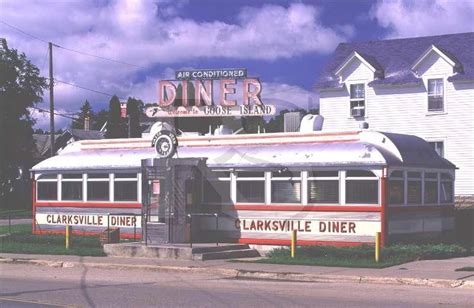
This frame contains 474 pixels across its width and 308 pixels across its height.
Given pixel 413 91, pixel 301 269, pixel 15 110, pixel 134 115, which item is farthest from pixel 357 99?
pixel 134 115

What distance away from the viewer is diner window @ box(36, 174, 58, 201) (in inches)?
→ 1113

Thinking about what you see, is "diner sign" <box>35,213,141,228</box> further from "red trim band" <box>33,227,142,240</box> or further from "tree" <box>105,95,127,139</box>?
"tree" <box>105,95,127,139</box>

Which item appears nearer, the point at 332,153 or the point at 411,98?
the point at 332,153

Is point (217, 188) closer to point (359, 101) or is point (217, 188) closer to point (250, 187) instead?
point (250, 187)

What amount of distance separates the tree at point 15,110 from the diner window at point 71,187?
3175 cm

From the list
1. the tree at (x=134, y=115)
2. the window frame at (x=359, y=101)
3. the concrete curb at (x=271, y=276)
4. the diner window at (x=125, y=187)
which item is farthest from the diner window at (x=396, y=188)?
the tree at (x=134, y=115)

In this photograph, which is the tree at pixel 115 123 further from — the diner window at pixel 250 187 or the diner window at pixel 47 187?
the diner window at pixel 250 187

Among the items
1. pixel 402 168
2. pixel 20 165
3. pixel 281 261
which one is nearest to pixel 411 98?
pixel 402 168

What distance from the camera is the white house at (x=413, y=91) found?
111 ft

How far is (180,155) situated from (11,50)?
41.2m

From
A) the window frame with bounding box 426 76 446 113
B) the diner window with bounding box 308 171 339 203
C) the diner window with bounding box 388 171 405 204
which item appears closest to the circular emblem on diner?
the diner window with bounding box 308 171 339 203

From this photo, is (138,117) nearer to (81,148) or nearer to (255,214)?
(81,148)

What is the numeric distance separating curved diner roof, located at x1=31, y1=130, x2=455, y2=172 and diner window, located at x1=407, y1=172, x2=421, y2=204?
38 centimetres

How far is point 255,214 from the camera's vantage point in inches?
906
